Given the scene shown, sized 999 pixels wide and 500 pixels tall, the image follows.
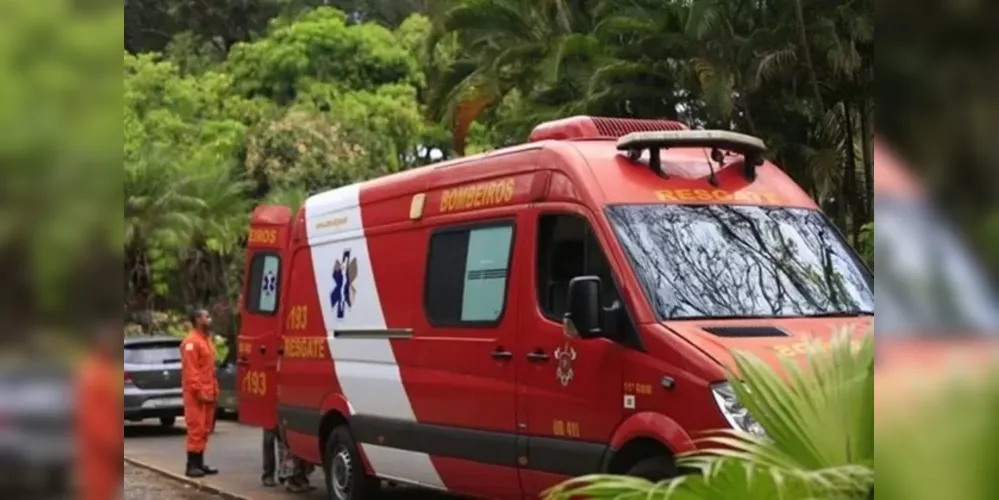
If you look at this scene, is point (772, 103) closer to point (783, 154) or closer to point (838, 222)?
point (783, 154)

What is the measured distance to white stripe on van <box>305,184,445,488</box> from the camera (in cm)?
875

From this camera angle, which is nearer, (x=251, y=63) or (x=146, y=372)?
(x=146, y=372)

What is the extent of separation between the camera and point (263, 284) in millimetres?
11969

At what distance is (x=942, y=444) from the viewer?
1930mm

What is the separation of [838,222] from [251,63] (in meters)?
17.5

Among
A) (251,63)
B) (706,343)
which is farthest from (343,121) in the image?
(706,343)

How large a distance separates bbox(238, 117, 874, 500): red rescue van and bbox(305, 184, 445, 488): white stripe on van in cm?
2

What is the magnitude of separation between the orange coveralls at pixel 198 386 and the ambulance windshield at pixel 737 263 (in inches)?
248

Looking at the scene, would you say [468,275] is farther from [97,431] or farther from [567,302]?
[97,431]

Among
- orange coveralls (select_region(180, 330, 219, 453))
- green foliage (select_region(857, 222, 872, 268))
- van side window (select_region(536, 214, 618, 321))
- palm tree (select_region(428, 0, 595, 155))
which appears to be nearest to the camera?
A: green foliage (select_region(857, 222, 872, 268))

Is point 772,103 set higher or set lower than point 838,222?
higher

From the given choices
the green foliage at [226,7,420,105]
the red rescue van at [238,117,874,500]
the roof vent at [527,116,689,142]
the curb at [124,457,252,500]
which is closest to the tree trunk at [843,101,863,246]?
the roof vent at [527,116,689,142]

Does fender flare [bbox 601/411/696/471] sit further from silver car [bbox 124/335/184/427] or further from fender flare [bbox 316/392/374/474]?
silver car [bbox 124/335/184/427]

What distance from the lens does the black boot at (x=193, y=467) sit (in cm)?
1229
